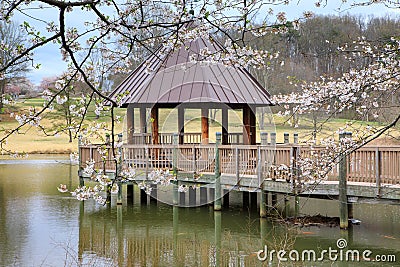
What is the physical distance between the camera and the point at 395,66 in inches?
323

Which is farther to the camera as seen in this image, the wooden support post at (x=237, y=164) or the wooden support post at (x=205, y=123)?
the wooden support post at (x=205, y=123)

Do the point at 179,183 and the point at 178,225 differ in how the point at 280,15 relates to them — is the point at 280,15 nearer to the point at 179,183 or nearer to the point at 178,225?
the point at 178,225

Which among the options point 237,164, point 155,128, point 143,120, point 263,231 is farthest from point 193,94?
point 263,231

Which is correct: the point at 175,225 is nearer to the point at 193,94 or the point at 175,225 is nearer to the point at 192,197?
the point at 193,94

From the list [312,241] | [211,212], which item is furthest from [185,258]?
[211,212]

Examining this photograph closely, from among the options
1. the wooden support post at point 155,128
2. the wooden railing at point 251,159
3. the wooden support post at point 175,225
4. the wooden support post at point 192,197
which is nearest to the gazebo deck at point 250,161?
the wooden railing at point 251,159

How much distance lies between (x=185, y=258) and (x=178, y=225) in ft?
11.7

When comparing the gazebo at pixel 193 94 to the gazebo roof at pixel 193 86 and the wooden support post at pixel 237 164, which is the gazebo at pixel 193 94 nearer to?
the gazebo roof at pixel 193 86

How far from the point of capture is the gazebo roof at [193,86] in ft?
55.8

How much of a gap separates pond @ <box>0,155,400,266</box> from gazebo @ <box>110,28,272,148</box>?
2428 mm

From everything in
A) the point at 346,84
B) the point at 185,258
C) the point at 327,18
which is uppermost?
the point at 327,18

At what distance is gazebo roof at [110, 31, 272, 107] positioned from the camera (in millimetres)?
17000

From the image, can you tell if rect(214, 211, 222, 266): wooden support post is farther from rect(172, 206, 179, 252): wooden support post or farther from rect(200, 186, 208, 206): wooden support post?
rect(200, 186, 208, 206): wooden support post

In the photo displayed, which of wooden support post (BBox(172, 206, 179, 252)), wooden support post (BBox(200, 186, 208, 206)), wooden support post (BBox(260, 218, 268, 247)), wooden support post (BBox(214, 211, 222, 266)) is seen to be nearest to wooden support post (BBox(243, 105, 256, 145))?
wooden support post (BBox(200, 186, 208, 206))
